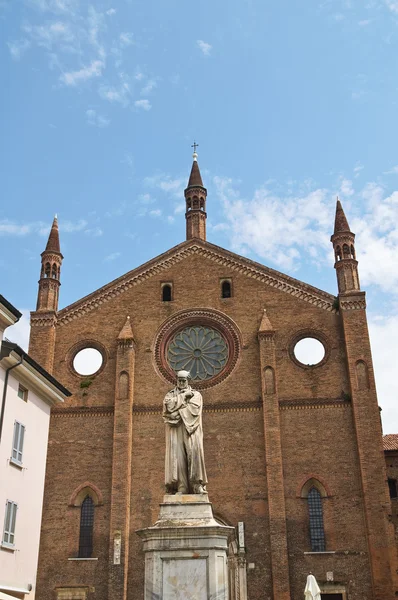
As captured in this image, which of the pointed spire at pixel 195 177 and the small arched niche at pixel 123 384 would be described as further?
the pointed spire at pixel 195 177

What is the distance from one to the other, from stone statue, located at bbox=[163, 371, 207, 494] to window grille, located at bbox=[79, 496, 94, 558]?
62.8ft

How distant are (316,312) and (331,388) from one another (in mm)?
3907

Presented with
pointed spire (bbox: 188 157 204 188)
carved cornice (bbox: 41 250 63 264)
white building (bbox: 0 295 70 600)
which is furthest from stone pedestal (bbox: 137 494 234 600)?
pointed spire (bbox: 188 157 204 188)

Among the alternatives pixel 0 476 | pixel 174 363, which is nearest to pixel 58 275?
pixel 174 363

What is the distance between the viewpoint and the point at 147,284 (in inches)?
1309

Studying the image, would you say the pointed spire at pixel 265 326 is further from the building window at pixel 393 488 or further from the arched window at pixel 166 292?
the building window at pixel 393 488

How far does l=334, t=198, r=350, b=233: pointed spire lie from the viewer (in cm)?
3309

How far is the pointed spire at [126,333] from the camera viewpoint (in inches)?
1223

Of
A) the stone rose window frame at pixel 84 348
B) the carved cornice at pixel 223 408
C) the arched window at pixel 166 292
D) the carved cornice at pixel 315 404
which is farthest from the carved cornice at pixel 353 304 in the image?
the stone rose window frame at pixel 84 348

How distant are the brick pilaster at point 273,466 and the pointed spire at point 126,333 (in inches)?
242

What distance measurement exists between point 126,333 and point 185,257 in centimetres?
530

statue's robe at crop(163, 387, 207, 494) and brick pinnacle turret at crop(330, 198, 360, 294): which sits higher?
brick pinnacle turret at crop(330, 198, 360, 294)

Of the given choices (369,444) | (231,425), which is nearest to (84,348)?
(231,425)

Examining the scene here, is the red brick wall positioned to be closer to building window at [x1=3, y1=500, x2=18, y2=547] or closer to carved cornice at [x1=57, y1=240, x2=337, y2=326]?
carved cornice at [x1=57, y1=240, x2=337, y2=326]
